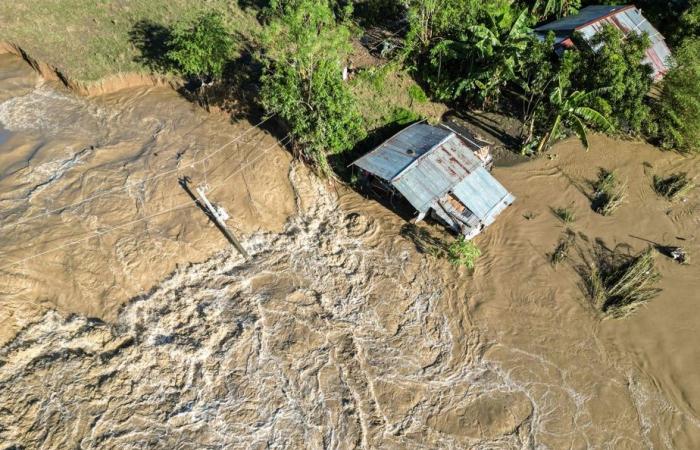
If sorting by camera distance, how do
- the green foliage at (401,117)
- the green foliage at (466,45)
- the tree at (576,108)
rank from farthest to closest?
the green foliage at (401,117)
the green foliage at (466,45)
the tree at (576,108)

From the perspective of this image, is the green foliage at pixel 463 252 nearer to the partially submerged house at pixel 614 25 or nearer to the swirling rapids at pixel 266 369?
the swirling rapids at pixel 266 369

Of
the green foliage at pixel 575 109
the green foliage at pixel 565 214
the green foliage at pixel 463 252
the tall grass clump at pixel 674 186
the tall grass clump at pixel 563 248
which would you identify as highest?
the green foliage at pixel 575 109

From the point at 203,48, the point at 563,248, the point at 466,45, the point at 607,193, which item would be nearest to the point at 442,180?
the point at 563,248

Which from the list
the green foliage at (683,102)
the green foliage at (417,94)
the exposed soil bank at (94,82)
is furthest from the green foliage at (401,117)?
the green foliage at (683,102)

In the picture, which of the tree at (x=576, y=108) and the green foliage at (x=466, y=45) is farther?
the green foliage at (x=466, y=45)

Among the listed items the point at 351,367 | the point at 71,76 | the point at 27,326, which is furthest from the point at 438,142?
the point at 71,76

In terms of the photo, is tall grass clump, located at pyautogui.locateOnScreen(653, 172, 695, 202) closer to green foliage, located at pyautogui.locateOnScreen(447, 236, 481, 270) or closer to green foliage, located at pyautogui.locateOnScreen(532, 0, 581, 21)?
green foliage, located at pyautogui.locateOnScreen(447, 236, 481, 270)

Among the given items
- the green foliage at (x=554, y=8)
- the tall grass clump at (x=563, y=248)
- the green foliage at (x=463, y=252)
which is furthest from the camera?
the green foliage at (x=554, y=8)

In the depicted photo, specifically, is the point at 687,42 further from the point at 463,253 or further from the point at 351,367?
the point at 351,367
